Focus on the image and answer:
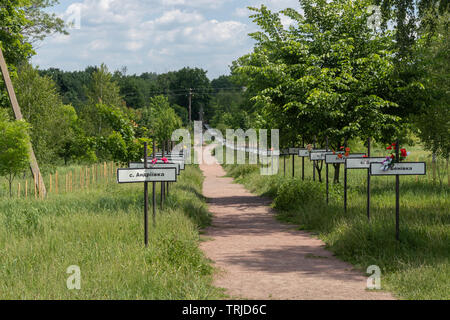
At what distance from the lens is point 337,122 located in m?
17.3

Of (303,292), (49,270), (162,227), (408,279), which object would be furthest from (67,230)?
(408,279)

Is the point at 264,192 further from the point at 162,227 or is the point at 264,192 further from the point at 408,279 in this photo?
the point at 408,279

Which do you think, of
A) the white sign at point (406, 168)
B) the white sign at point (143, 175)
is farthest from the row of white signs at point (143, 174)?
the white sign at point (406, 168)

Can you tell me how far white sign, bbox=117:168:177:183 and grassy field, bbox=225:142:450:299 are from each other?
364 cm

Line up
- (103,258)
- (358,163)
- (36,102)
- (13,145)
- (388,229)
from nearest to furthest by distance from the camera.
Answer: (103,258), (388,229), (358,163), (13,145), (36,102)

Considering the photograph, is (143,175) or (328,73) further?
(328,73)

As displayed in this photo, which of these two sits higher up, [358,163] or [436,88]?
[436,88]

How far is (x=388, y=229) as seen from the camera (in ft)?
33.4

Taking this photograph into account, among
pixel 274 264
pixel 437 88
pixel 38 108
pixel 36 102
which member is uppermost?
pixel 36 102

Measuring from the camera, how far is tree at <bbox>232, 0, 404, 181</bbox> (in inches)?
640

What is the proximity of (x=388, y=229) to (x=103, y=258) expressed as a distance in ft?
18.0

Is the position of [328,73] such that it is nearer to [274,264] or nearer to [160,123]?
[274,264]
